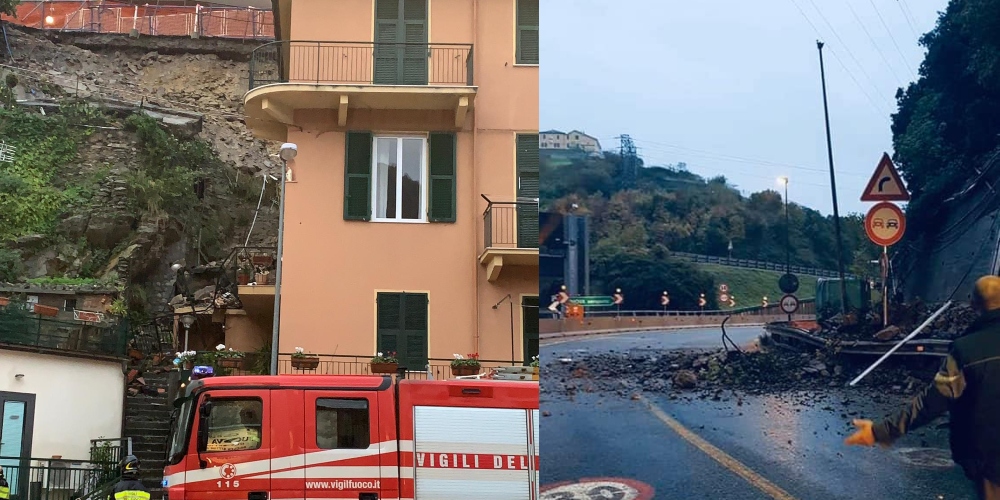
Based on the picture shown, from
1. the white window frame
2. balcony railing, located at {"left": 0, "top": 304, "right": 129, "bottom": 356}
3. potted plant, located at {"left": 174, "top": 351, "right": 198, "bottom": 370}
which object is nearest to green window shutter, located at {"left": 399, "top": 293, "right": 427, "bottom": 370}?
the white window frame

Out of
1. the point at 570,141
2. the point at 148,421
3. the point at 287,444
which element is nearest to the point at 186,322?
the point at 148,421

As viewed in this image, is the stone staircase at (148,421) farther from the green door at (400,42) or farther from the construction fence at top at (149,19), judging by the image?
the construction fence at top at (149,19)

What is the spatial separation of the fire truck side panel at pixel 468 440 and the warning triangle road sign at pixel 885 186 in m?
3.85

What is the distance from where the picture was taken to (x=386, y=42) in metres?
11.3

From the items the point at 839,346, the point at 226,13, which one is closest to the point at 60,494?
the point at 839,346

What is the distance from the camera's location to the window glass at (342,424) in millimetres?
6809

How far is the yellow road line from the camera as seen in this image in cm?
315

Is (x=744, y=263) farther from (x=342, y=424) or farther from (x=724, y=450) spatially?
(x=342, y=424)

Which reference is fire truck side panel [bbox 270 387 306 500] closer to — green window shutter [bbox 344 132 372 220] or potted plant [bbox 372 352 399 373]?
potted plant [bbox 372 352 399 373]

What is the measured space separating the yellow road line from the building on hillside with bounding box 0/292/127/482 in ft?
31.8

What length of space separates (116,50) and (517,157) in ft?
59.7

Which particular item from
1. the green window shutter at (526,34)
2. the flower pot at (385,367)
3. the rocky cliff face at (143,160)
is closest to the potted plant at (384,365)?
the flower pot at (385,367)

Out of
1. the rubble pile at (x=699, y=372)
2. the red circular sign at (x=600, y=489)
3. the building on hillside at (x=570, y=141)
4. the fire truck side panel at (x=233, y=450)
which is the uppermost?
the building on hillside at (x=570, y=141)

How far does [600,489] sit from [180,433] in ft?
15.2
